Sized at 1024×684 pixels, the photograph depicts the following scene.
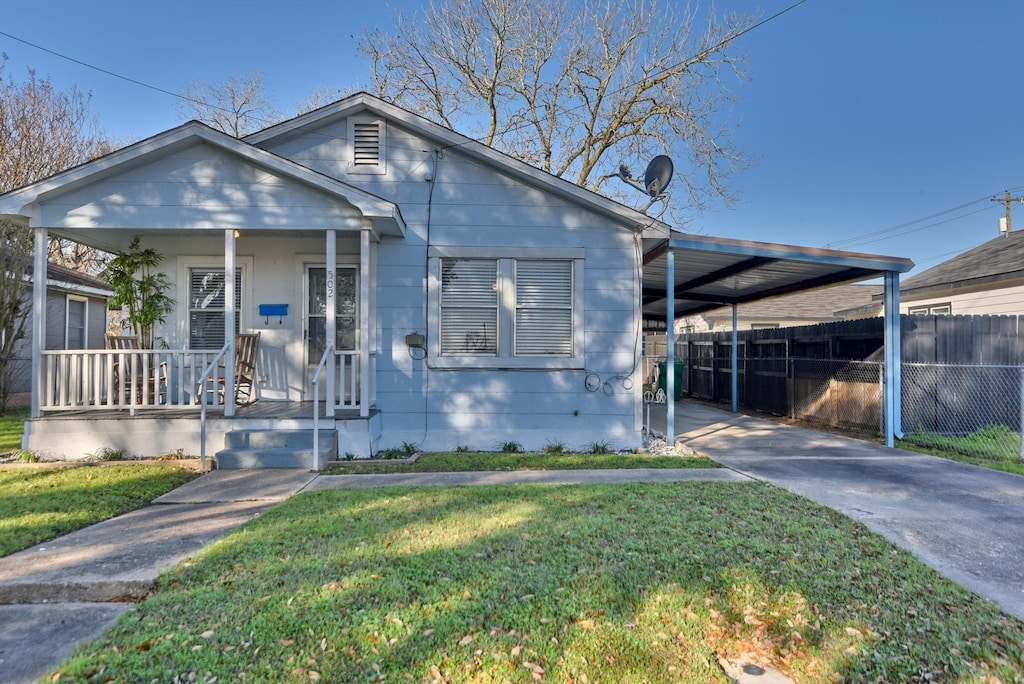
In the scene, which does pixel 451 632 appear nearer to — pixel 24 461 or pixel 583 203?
pixel 583 203

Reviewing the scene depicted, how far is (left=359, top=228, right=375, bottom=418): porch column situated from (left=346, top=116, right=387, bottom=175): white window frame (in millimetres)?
1231

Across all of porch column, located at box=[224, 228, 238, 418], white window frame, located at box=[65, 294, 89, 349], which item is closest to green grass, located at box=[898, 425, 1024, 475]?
porch column, located at box=[224, 228, 238, 418]

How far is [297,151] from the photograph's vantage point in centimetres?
773

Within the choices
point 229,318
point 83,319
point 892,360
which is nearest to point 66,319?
point 83,319

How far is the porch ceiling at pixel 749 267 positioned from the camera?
25.1 feet

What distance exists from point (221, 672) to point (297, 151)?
7.05m

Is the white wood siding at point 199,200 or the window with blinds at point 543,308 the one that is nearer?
the white wood siding at point 199,200

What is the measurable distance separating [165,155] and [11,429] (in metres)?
6.02

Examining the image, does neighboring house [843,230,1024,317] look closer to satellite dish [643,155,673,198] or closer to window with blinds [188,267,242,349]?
satellite dish [643,155,673,198]

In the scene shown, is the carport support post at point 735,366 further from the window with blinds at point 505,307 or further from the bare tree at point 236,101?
the bare tree at point 236,101

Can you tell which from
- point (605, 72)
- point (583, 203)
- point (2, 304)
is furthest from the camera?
point (605, 72)

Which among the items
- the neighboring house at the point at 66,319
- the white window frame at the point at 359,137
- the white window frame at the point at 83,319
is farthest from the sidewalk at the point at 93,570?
the white window frame at the point at 83,319

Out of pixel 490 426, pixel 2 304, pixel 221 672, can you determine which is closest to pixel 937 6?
pixel 490 426

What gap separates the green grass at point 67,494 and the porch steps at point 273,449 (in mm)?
482
